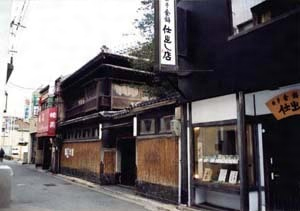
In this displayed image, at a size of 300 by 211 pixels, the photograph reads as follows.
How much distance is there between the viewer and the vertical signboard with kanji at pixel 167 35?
10.0m

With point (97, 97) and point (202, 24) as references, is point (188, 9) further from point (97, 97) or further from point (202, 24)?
point (97, 97)

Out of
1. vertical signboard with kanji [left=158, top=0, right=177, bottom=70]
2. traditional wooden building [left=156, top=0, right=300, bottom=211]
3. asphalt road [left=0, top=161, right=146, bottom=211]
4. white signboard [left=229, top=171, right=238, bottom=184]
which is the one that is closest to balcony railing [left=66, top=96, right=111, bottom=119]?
asphalt road [left=0, top=161, right=146, bottom=211]

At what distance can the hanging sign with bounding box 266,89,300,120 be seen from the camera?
8.37 metres

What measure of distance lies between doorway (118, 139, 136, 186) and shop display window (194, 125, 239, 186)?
317 inches

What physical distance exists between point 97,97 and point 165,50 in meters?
12.0

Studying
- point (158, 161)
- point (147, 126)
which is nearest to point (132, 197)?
point (158, 161)

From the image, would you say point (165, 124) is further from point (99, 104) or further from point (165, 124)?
point (99, 104)

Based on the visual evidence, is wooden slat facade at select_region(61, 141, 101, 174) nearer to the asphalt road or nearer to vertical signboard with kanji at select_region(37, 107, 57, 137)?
vertical signboard with kanji at select_region(37, 107, 57, 137)

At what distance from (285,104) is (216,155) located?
2.90 metres

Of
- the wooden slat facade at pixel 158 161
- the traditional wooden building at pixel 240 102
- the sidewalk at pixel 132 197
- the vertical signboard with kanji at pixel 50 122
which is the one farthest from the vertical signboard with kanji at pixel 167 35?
the vertical signboard with kanji at pixel 50 122

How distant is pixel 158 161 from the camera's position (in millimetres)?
13250

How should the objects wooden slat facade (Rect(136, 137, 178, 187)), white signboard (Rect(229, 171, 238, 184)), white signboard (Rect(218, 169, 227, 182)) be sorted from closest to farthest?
white signboard (Rect(229, 171, 238, 184)) → white signboard (Rect(218, 169, 227, 182)) → wooden slat facade (Rect(136, 137, 178, 187))

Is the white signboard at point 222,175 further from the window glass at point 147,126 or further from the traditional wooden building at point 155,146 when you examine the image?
the window glass at point 147,126

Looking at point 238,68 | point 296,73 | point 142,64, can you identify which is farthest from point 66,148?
point 296,73
